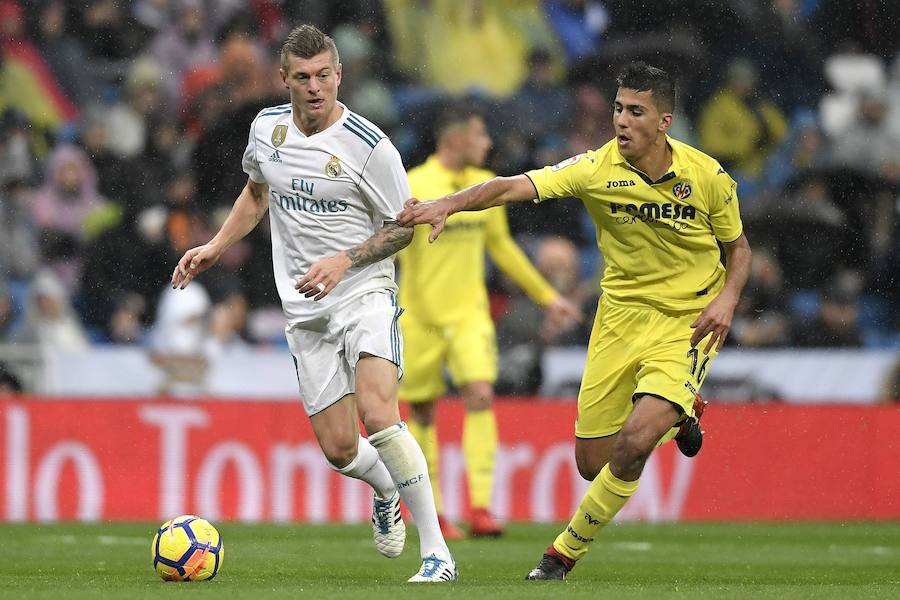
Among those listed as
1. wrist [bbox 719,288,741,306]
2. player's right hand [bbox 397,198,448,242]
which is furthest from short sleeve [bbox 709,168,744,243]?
player's right hand [bbox 397,198,448,242]

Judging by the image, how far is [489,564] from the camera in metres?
8.16

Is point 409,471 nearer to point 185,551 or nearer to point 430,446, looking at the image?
point 185,551

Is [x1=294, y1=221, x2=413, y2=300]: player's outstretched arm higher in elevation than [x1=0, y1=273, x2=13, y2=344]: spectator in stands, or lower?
higher

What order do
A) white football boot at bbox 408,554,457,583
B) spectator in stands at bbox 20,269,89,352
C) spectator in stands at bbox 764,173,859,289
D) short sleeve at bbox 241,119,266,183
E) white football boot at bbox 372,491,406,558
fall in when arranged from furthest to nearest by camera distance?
spectator in stands at bbox 764,173,859,289 < spectator in stands at bbox 20,269,89,352 < white football boot at bbox 372,491,406,558 < short sleeve at bbox 241,119,266,183 < white football boot at bbox 408,554,457,583

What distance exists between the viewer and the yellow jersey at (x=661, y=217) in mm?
7102

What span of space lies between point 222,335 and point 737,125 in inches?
208

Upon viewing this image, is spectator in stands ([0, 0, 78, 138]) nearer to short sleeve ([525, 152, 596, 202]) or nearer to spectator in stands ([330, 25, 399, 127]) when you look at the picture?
spectator in stands ([330, 25, 399, 127])

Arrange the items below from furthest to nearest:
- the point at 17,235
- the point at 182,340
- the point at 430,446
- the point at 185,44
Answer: the point at 185,44 → the point at 17,235 → the point at 182,340 → the point at 430,446

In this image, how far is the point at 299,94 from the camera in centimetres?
693

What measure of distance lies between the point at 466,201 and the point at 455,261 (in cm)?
385

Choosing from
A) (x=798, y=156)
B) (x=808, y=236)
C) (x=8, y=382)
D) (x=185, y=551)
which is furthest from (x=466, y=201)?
(x=798, y=156)

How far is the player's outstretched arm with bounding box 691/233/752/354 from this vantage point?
6824mm

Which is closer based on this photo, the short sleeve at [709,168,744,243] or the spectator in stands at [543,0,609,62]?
the short sleeve at [709,168,744,243]

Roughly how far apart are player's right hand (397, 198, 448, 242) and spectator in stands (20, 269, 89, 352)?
6769 millimetres
